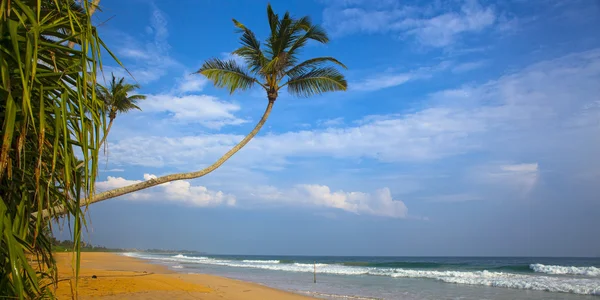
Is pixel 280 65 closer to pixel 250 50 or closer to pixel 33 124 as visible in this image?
pixel 250 50

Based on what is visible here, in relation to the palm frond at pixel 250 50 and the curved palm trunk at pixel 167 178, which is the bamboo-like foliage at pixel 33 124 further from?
the palm frond at pixel 250 50

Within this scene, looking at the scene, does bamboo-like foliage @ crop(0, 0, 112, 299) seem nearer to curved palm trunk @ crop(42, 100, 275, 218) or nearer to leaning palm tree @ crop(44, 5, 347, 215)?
curved palm trunk @ crop(42, 100, 275, 218)

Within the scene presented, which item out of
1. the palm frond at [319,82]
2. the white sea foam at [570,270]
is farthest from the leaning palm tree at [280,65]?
the white sea foam at [570,270]

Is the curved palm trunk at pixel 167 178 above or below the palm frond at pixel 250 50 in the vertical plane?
below

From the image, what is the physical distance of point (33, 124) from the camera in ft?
6.40

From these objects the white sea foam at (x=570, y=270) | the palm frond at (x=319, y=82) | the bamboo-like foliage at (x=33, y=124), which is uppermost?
the palm frond at (x=319, y=82)

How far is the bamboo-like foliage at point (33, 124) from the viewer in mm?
1987

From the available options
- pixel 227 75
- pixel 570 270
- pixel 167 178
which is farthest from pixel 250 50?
pixel 570 270

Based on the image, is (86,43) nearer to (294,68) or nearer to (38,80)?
(38,80)

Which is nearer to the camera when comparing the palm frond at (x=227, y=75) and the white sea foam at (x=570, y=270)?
the palm frond at (x=227, y=75)

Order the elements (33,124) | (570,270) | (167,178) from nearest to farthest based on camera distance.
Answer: (33,124) → (167,178) → (570,270)

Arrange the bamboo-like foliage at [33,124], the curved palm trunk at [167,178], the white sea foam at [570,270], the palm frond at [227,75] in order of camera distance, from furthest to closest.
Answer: the white sea foam at [570,270]
the palm frond at [227,75]
the curved palm trunk at [167,178]
the bamboo-like foliage at [33,124]

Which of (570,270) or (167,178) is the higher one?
(167,178)

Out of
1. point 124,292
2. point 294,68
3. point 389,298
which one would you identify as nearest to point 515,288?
point 389,298
